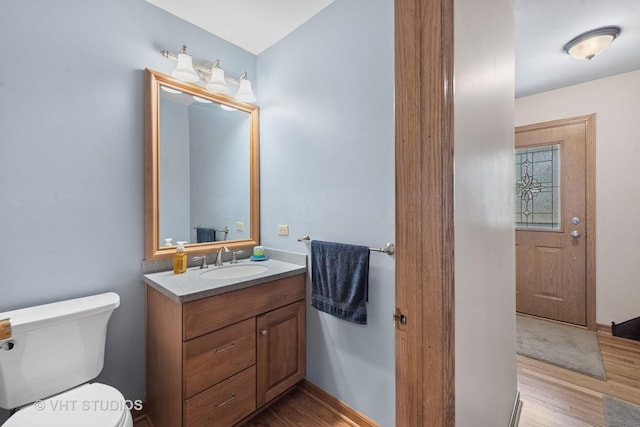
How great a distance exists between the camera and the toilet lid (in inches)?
40.0

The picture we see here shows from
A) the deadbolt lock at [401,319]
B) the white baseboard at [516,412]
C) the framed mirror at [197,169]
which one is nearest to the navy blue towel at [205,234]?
the framed mirror at [197,169]

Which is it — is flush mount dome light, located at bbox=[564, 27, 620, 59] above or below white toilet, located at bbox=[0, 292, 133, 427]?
above

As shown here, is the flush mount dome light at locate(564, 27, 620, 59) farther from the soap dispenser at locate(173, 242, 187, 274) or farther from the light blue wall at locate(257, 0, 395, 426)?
the soap dispenser at locate(173, 242, 187, 274)

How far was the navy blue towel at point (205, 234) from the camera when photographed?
1.94m

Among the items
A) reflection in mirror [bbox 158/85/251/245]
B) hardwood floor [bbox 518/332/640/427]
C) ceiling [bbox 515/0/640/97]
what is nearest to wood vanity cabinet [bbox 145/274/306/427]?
reflection in mirror [bbox 158/85/251/245]

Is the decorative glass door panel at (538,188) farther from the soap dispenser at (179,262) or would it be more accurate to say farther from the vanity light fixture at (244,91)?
the soap dispenser at (179,262)

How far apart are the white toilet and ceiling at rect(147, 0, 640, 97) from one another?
1.82 meters

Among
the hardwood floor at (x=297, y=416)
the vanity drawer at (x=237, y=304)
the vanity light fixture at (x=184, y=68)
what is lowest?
the hardwood floor at (x=297, y=416)

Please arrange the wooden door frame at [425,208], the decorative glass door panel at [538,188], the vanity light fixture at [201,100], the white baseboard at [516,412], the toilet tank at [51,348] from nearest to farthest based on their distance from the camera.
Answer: the wooden door frame at [425,208] < the toilet tank at [51,348] < the white baseboard at [516,412] < the vanity light fixture at [201,100] < the decorative glass door panel at [538,188]

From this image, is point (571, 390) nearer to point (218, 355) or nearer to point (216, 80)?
point (218, 355)

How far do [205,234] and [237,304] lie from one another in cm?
71

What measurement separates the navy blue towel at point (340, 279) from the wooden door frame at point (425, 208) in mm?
748

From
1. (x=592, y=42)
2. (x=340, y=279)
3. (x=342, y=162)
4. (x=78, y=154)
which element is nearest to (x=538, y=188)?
(x=592, y=42)

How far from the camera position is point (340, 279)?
62.1 inches
